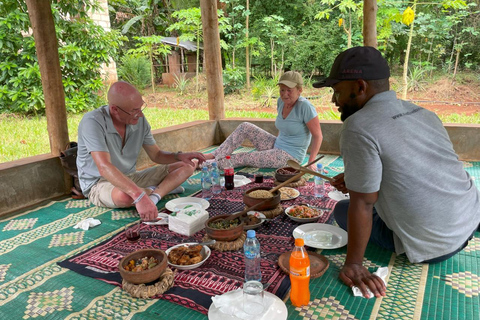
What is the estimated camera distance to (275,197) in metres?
2.65

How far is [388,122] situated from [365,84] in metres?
0.22

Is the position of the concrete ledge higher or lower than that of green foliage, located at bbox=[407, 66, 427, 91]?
lower

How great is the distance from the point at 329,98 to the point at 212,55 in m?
5.53

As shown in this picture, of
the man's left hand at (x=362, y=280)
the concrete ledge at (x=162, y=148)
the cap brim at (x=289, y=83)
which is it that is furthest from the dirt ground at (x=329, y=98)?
the man's left hand at (x=362, y=280)

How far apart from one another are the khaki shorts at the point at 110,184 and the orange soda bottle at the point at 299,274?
1.94m

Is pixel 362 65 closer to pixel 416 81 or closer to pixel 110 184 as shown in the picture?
pixel 110 184

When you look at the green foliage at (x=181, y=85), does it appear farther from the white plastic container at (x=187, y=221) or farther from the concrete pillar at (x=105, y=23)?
the white plastic container at (x=187, y=221)

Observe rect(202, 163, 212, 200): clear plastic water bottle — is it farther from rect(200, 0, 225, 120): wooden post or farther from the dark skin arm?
rect(200, 0, 225, 120): wooden post

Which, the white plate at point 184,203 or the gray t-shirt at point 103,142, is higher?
the gray t-shirt at point 103,142

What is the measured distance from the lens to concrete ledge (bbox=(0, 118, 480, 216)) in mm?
3172

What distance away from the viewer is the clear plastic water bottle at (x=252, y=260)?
1.81 meters

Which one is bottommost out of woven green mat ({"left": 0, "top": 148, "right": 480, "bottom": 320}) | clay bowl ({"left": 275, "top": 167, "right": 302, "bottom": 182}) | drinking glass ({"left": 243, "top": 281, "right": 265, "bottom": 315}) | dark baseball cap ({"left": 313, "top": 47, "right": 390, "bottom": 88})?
woven green mat ({"left": 0, "top": 148, "right": 480, "bottom": 320})

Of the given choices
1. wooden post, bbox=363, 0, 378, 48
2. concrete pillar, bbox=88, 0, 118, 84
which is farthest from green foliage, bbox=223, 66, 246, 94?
wooden post, bbox=363, 0, 378, 48

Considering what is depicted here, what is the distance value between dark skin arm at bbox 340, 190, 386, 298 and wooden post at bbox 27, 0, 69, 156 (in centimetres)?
315
